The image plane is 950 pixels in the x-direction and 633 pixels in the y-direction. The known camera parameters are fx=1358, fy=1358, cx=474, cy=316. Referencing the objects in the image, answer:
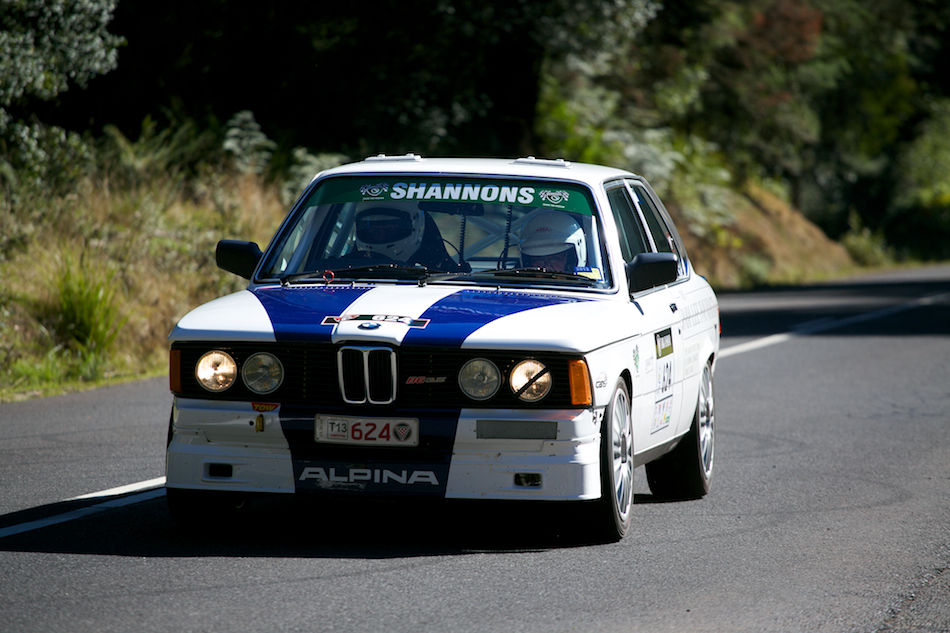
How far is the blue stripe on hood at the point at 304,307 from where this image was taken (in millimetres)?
5652

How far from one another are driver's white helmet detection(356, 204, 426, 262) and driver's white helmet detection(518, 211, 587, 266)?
1.75ft

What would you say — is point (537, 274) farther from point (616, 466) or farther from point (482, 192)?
point (616, 466)

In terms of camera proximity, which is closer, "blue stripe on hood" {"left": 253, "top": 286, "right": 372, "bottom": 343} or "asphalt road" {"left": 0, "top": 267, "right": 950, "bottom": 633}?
"asphalt road" {"left": 0, "top": 267, "right": 950, "bottom": 633}

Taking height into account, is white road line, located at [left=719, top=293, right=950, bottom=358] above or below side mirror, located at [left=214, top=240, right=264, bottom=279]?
below

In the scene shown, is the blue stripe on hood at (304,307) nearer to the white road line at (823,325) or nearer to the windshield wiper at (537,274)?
the windshield wiper at (537,274)

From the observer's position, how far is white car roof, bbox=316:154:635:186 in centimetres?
687

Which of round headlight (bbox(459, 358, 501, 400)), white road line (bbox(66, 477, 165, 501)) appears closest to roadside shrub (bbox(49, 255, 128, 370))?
white road line (bbox(66, 477, 165, 501))

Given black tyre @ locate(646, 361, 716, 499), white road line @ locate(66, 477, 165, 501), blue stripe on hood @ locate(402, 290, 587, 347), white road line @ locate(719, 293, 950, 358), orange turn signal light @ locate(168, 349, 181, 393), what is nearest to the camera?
blue stripe on hood @ locate(402, 290, 587, 347)

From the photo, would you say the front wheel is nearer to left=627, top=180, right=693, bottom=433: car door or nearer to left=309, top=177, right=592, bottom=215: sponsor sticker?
left=627, top=180, right=693, bottom=433: car door

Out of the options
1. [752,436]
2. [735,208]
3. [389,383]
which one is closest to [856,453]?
[752,436]

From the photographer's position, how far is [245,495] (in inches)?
229

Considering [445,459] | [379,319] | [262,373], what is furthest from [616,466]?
[262,373]

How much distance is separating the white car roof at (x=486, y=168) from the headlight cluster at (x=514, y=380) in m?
1.54

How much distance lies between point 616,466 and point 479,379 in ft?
2.72
